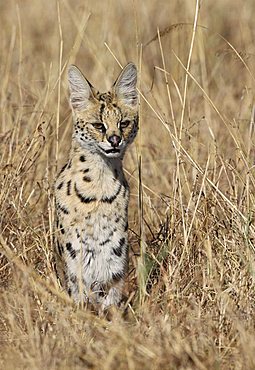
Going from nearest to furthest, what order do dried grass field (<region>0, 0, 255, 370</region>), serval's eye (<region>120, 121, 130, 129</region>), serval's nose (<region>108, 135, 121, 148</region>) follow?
dried grass field (<region>0, 0, 255, 370</region>), serval's nose (<region>108, 135, 121, 148</region>), serval's eye (<region>120, 121, 130, 129</region>)

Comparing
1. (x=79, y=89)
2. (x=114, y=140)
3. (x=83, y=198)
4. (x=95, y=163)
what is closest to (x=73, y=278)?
(x=83, y=198)

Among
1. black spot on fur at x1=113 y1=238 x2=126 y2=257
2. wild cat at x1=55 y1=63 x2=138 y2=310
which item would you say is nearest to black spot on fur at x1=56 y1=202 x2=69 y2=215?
wild cat at x1=55 y1=63 x2=138 y2=310

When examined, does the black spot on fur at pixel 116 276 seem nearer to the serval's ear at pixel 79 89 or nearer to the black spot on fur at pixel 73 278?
the black spot on fur at pixel 73 278

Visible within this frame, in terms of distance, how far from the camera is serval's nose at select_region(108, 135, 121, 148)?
4.08 metres

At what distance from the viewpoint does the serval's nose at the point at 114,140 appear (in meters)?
4.08

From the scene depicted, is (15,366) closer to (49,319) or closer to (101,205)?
(49,319)

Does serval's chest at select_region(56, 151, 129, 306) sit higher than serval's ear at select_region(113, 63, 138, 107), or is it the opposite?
serval's ear at select_region(113, 63, 138, 107)

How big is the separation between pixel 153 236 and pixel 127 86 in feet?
2.63

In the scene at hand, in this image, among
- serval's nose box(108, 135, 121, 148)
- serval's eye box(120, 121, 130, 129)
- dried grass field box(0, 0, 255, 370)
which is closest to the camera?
dried grass field box(0, 0, 255, 370)

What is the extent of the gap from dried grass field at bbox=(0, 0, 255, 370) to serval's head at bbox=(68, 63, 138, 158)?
3.2 inches

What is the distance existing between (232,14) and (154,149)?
8.13ft

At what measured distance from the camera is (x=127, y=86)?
14.4ft

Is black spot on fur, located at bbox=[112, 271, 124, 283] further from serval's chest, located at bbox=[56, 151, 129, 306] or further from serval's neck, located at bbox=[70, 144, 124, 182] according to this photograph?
serval's neck, located at bbox=[70, 144, 124, 182]

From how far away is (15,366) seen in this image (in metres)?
3.47
